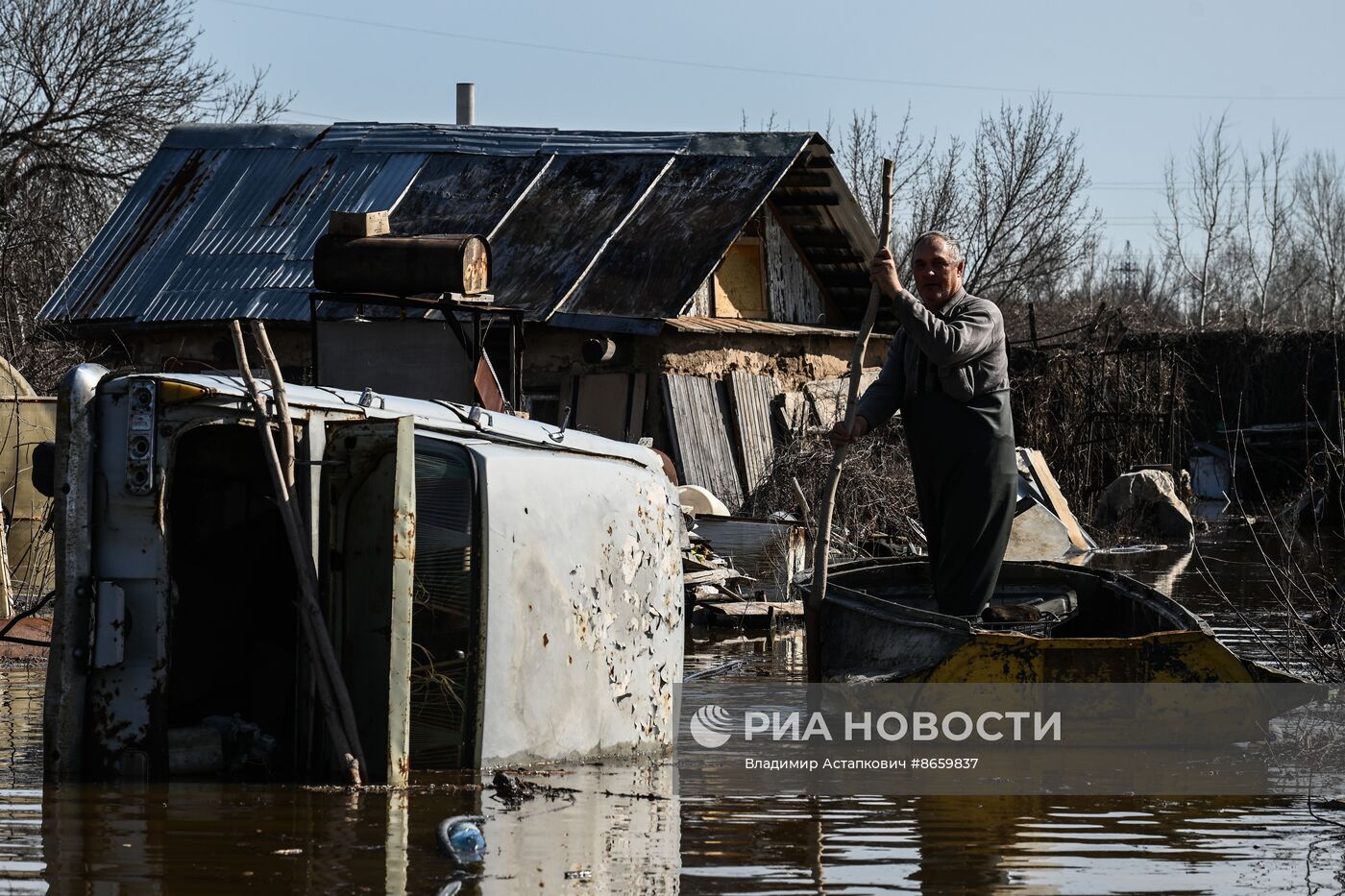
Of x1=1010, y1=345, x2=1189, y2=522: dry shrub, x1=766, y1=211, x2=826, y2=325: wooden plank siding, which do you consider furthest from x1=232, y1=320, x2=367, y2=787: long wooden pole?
x1=1010, y1=345, x2=1189, y2=522: dry shrub

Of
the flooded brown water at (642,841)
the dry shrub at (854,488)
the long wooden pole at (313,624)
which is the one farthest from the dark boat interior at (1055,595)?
the dry shrub at (854,488)

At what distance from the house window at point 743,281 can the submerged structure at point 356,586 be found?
1396 cm

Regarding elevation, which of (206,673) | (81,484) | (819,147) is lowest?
(206,673)

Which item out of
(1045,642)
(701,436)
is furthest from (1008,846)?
(701,436)

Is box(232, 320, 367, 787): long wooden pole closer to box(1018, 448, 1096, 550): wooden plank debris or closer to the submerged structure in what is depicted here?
the submerged structure

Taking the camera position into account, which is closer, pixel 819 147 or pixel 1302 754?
pixel 1302 754

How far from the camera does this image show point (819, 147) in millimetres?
21125

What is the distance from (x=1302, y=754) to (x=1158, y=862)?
95.1 inches

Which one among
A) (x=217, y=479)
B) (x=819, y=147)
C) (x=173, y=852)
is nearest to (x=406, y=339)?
(x=819, y=147)

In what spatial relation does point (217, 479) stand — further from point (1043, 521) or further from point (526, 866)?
point (1043, 521)

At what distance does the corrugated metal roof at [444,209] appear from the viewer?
64.3 feet

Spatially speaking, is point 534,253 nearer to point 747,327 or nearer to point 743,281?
point 747,327

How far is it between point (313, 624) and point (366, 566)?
31 centimetres

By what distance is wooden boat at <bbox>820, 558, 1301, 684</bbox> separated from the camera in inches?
281
